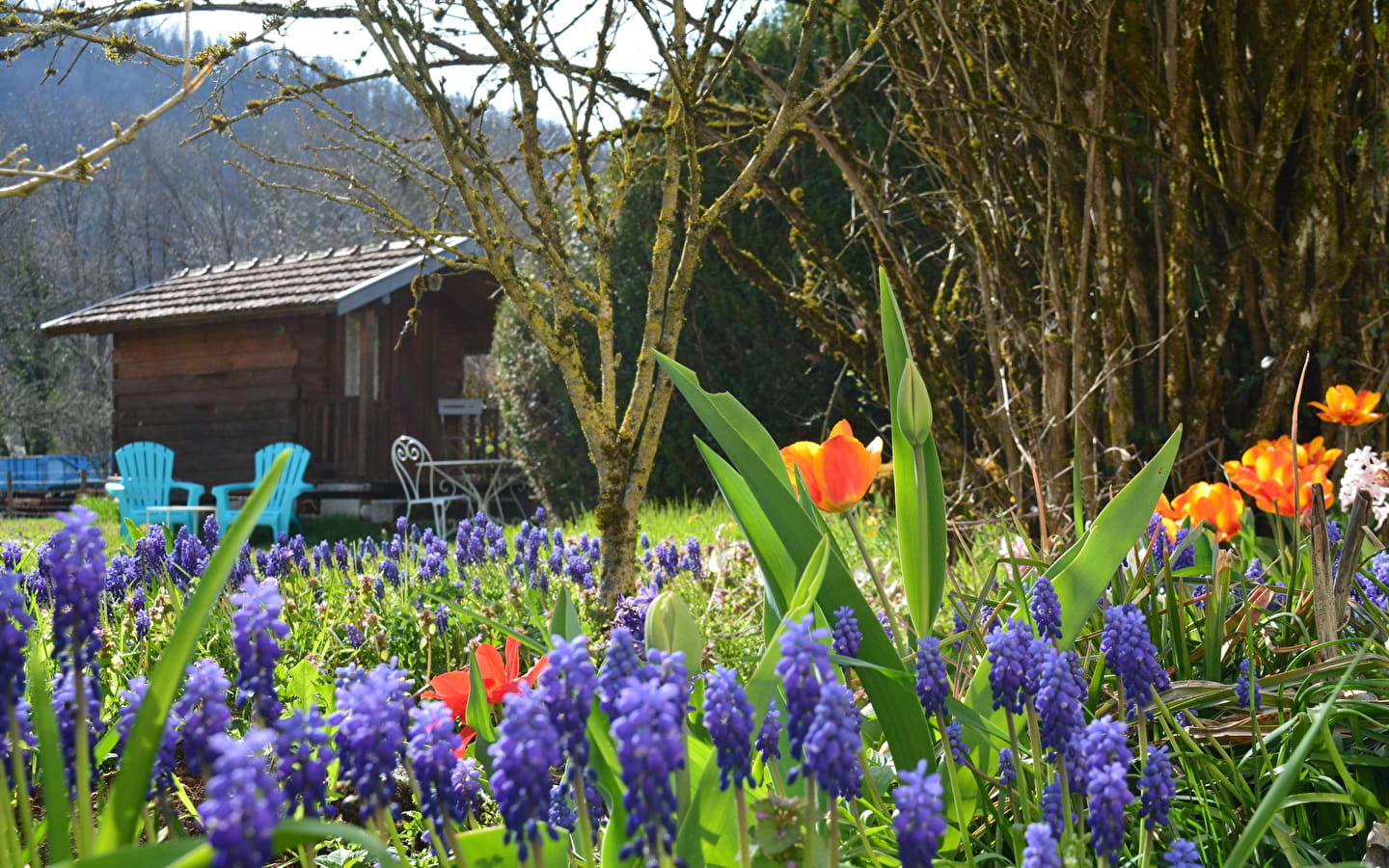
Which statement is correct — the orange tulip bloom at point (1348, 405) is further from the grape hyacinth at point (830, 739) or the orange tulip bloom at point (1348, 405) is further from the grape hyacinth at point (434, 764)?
the grape hyacinth at point (434, 764)

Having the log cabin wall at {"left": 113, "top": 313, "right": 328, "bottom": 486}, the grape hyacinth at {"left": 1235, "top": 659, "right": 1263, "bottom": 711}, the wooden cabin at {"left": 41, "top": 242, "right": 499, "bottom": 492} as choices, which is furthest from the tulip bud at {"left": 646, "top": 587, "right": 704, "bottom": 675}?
the log cabin wall at {"left": 113, "top": 313, "right": 328, "bottom": 486}

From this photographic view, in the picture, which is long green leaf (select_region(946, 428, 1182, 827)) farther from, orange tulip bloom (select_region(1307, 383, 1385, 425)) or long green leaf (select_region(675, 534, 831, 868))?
orange tulip bloom (select_region(1307, 383, 1385, 425))

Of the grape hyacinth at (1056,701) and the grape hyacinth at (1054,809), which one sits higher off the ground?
the grape hyacinth at (1056,701)

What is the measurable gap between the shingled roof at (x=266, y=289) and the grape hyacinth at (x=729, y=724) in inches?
487

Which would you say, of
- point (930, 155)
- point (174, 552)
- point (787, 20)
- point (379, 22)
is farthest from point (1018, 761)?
point (787, 20)

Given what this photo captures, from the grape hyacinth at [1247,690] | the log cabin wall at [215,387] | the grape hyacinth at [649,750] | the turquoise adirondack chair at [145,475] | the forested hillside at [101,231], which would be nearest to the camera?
the grape hyacinth at [649,750]

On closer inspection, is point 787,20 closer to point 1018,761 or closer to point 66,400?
point 1018,761

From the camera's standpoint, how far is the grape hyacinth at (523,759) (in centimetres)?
72

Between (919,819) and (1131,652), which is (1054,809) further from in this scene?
(919,819)

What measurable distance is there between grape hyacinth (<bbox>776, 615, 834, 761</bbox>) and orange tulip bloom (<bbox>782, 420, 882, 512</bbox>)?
84cm

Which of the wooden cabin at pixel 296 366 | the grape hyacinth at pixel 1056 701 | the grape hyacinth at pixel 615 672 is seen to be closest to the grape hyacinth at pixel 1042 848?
the grape hyacinth at pixel 1056 701

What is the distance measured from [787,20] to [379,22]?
7.14m

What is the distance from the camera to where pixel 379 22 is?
2.63 m

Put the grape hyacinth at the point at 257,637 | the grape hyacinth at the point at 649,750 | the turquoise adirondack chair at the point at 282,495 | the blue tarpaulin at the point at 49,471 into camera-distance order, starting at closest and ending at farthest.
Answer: the grape hyacinth at the point at 649,750
the grape hyacinth at the point at 257,637
the turquoise adirondack chair at the point at 282,495
the blue tarpaulin at the point at 49,471
